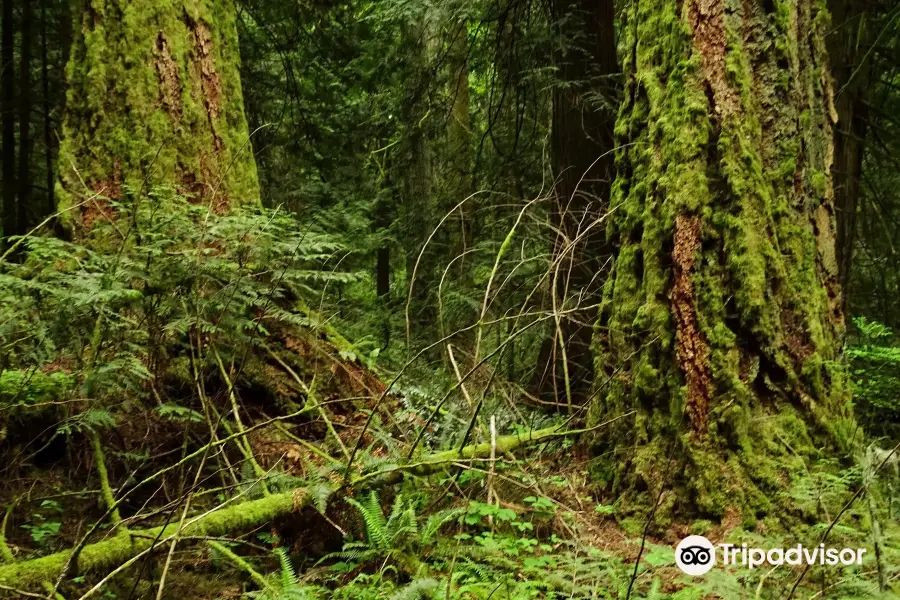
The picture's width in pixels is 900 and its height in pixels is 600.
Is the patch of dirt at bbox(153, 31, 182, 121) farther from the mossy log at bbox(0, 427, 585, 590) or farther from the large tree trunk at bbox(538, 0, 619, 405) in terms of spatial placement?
the large tree trunk at bbox(538, 0, 619, 405)

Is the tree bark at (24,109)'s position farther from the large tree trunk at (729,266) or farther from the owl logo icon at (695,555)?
the owl logo icon at (695,555)

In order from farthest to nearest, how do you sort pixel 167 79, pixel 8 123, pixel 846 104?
pixel 8 123 → pixel 846 104 → pixel 167 79

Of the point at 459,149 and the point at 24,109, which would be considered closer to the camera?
the point at 24,109

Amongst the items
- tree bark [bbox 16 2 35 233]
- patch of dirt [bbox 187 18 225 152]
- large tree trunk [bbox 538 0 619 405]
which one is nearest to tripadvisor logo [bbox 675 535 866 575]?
large tree trunk [bbox 538 0 619 405]

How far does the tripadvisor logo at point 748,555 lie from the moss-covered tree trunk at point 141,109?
3707 mm

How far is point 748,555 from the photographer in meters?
2.66

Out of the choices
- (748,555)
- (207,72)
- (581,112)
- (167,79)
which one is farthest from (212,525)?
(581,112)

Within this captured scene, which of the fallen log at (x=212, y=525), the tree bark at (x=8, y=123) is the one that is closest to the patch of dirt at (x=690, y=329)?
the fallen log at (x=212, y=525)

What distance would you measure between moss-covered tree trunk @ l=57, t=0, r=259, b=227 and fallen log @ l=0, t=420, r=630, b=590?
2463 mm

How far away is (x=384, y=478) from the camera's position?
3.17m

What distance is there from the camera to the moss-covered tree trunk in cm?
446

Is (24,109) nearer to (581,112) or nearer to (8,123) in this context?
(8,123)

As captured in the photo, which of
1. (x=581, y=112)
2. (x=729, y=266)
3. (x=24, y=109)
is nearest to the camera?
(x=729, y=266)

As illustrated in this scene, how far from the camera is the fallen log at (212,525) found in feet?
7.40
